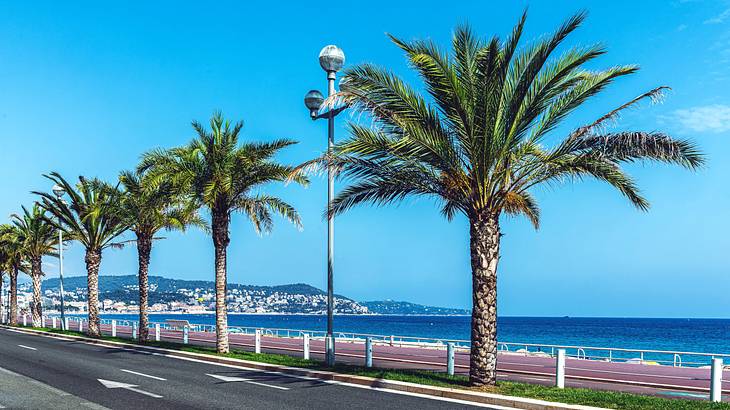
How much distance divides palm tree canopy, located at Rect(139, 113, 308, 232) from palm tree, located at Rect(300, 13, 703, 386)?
357 inches

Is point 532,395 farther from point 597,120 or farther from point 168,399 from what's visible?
point 168,399

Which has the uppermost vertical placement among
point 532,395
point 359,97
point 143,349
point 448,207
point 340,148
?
point 359,97

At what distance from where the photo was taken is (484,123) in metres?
14.4

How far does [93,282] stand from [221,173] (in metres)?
17.0

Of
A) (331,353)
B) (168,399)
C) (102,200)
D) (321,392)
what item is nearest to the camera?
(168,399)

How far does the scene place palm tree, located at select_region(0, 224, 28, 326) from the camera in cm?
5047

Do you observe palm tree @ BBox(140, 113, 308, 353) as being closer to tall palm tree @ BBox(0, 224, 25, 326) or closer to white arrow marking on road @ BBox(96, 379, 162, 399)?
white arrow marking on road @ BBox(96, 379, 162, 399)

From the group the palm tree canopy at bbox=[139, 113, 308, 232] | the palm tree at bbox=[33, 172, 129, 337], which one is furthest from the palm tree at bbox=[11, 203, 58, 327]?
the palm tree canopy at bbox=[139, 113, 308, 232]

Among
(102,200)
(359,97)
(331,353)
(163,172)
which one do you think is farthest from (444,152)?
(102,200)

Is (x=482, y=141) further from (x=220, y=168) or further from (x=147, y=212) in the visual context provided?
(x=147, y=212)

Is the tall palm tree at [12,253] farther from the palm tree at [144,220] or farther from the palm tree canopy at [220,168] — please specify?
the palm tree canopy at [220,168]

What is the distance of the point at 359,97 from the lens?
584 inches

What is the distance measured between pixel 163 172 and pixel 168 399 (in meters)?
12.8

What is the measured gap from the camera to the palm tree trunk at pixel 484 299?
1428cm
